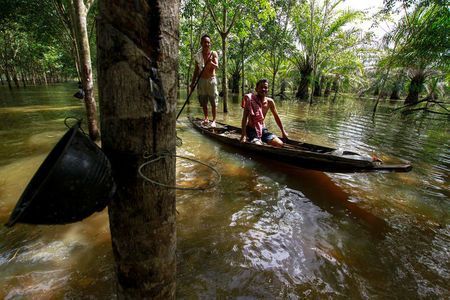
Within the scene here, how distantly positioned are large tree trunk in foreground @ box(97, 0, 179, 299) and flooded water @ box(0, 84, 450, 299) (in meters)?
1.04

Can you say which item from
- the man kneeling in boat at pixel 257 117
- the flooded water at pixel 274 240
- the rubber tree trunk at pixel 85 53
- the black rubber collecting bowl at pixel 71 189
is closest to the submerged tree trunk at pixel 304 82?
the man kneeling in boat at pixel 257 117

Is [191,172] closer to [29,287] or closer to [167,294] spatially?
[29,287]

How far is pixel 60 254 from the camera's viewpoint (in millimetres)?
2465

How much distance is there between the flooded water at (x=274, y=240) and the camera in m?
2.20

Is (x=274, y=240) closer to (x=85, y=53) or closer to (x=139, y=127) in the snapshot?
(x=139, y=127)

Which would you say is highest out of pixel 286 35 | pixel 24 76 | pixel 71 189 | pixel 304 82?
pixel 286 35

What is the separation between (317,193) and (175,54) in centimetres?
366

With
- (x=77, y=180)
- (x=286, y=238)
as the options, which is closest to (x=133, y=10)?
(x=77, y=180)

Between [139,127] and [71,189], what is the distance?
38cm

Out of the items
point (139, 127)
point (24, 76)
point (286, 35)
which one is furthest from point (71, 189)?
point (24, 76)

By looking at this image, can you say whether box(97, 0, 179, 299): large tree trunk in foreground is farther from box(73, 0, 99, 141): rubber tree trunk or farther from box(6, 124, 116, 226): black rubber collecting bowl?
box(73, 0, 99, 141): rubber tree trunk

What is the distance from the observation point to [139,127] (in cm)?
114

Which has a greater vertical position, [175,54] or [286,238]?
[175,54]

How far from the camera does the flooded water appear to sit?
2.20 m
